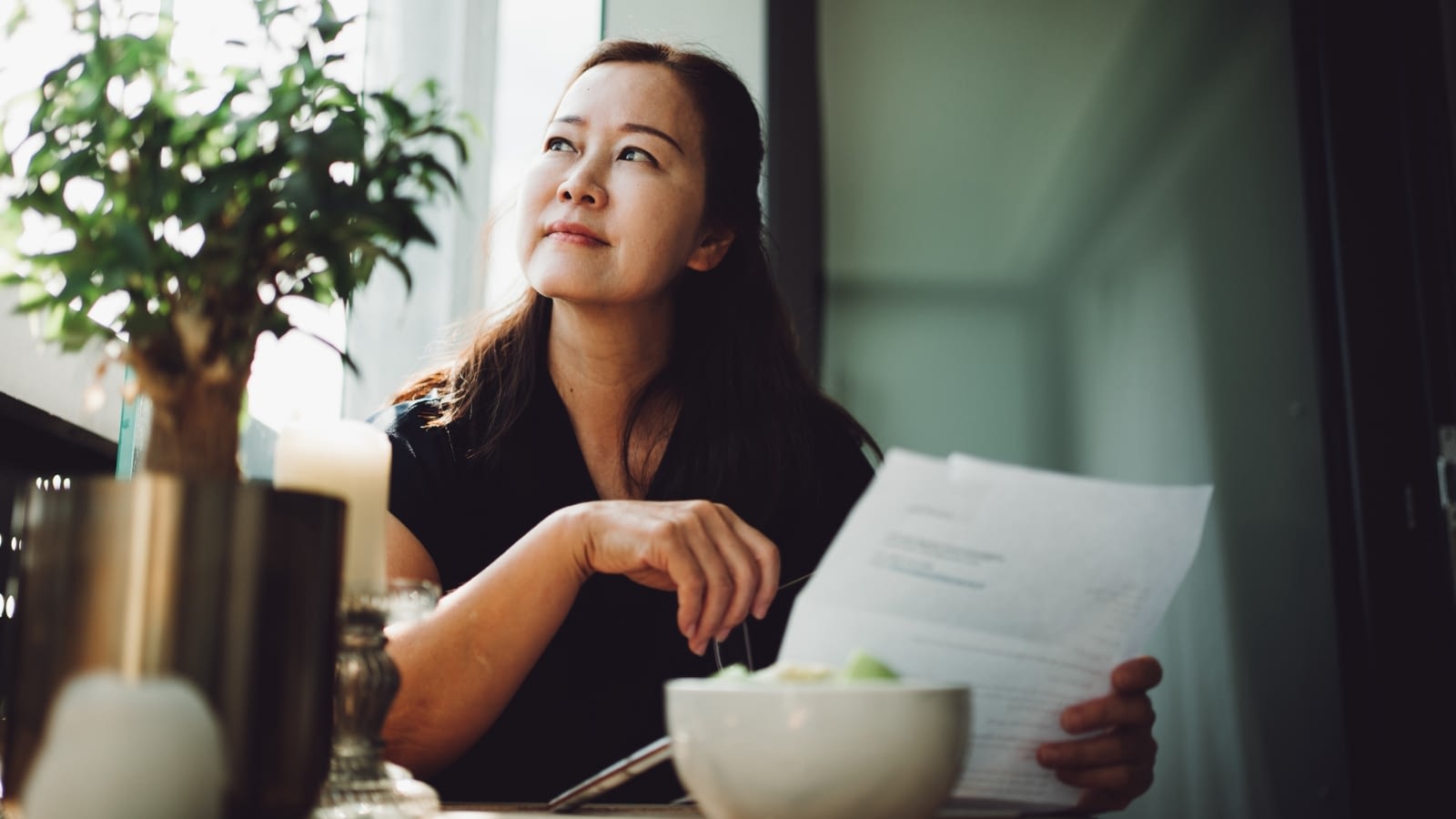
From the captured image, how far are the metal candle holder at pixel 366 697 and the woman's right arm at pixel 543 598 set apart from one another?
6.5 inches

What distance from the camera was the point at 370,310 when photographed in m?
1.90

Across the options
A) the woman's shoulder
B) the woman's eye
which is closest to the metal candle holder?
the woman's shoulder

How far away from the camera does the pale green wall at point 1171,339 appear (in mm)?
1962

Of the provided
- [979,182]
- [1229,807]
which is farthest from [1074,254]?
[1229,807]

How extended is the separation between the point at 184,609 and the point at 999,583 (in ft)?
1.30

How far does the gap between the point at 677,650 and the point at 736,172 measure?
66 cm

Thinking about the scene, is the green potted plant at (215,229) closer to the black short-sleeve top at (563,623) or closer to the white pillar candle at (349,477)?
the white pillar candle at (349,477)

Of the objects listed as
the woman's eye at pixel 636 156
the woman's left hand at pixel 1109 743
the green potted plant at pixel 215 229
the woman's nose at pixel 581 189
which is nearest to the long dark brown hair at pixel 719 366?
the woman's eye at pixel 636 156

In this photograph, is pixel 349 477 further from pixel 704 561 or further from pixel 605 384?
pixel 605 384

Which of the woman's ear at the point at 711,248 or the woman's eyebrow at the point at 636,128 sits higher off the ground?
the woman's eyebrow at the point at 636,128

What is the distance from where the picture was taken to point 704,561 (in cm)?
73

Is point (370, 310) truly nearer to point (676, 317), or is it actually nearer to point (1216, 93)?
point (676, 317)

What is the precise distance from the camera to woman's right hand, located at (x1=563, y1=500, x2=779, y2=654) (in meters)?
0.73

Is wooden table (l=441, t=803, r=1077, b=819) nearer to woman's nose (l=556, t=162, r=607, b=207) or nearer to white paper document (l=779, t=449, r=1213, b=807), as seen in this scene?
white paper document (l=779, t=449, r=1213, b=807)
